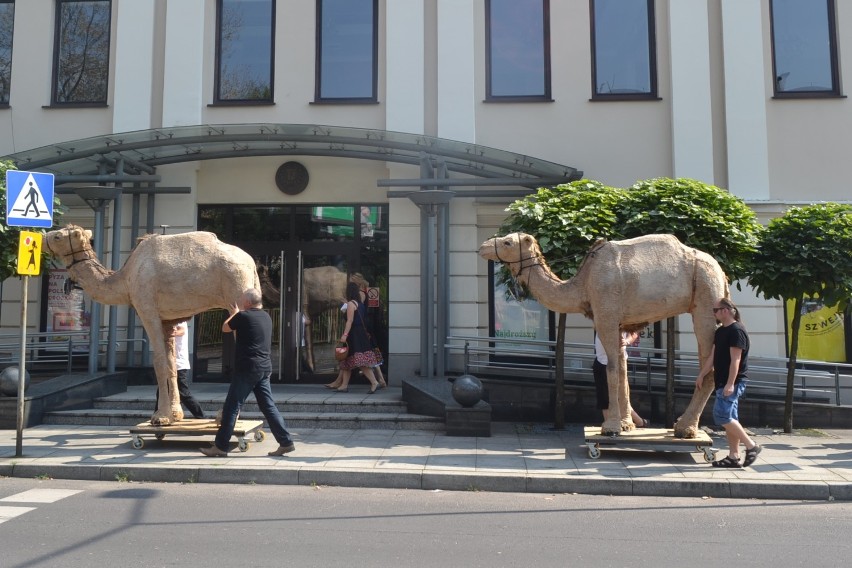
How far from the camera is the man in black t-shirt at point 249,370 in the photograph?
24.6 ft

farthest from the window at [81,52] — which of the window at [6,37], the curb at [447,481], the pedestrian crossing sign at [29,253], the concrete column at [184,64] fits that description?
the curb at [447,481]

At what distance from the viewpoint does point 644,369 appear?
11547 millimetres

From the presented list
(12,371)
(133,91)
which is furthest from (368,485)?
(133,91)

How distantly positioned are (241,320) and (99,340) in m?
5.82

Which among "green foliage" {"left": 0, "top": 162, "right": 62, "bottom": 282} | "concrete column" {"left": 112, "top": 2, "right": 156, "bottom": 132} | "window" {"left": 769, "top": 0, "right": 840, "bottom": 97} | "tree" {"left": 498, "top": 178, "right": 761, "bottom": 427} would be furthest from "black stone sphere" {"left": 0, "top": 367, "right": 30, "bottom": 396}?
"window" {"left": 769, "top": 0, "right": 840, "bottom": 97}

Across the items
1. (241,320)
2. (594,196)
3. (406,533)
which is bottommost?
(406,533)

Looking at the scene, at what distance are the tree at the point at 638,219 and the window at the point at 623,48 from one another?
4.53 m

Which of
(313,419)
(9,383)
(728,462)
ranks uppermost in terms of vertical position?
(9,383)

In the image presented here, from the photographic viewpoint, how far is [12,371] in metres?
9.53

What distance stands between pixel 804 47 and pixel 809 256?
232 inches

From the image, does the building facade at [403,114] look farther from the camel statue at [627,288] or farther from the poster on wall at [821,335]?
the camel statue at [627,288]

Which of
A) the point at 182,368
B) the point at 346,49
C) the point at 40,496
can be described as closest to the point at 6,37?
the point at 346,49

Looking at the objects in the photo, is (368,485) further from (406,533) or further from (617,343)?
(617,343)

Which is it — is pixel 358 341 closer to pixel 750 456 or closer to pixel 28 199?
pixel 28 199
